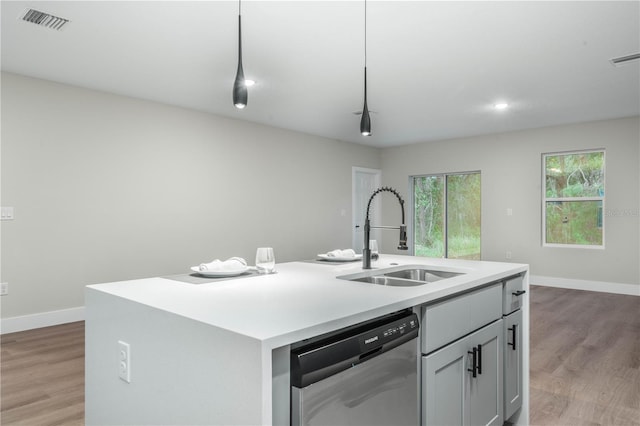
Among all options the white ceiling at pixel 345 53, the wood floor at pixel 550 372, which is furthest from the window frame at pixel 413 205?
the wood floor at pixel 550 372

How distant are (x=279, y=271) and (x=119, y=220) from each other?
10.4 ft

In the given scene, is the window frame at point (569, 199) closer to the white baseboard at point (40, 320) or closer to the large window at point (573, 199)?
the large window at point (573, 199)

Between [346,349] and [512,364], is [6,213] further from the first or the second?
[512,364]

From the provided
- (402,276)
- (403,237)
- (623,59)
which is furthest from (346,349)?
(623,59)

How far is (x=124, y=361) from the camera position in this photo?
1.27m

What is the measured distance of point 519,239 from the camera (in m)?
6.52

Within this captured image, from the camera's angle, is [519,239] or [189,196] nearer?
[189,196]

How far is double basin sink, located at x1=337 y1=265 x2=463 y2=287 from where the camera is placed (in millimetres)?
1930

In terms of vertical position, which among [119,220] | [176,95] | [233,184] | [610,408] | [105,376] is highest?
[176,95]

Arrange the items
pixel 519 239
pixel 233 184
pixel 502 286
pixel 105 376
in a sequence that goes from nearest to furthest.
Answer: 1. pixel 105 376
2. pixel 502 286
3. pixel 233 184
4. pixel 519 239

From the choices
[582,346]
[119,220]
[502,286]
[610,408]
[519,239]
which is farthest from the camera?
[519,239]

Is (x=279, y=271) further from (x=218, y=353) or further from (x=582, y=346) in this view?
(x=582, y=346)

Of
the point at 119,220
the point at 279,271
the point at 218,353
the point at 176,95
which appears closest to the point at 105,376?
the point at 218,353

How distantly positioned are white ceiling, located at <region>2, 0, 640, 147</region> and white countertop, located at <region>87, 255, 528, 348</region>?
183 cm
